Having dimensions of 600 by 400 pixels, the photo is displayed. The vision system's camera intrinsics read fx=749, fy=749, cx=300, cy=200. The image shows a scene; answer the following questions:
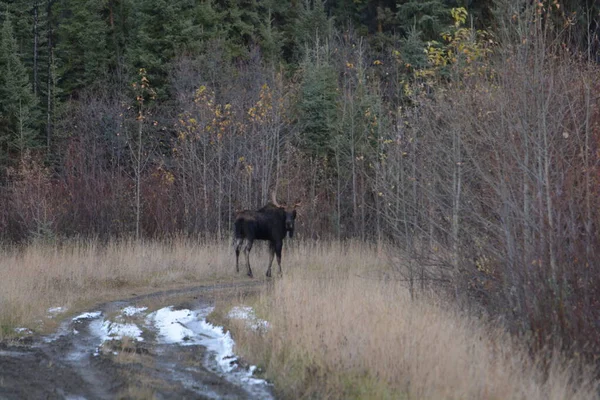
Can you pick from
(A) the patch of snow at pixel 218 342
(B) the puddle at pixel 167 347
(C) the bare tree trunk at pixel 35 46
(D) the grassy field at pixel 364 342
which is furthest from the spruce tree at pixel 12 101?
(A) the patch of snow at pixel 218 342

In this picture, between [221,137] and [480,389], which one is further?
[221,137]

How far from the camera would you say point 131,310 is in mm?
13633

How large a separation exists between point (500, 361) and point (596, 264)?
1.98 metres

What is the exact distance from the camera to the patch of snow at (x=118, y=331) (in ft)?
36.4

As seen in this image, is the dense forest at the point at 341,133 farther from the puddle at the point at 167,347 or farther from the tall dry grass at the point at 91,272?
the puddle at the point at 167,347

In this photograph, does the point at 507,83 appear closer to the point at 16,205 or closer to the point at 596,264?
the point at 596,264

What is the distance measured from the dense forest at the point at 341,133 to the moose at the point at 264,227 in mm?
2742

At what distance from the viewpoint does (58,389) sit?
8141mm

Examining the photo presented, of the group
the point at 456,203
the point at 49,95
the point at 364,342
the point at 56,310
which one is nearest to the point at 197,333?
the point at 56,310

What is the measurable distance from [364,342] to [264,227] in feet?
41.1

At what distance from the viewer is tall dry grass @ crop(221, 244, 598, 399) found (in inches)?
294

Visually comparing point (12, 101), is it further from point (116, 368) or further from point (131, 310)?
point (116, 368)

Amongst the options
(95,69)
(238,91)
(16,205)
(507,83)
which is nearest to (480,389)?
(507,83)

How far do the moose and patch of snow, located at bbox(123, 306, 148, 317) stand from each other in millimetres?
6894
